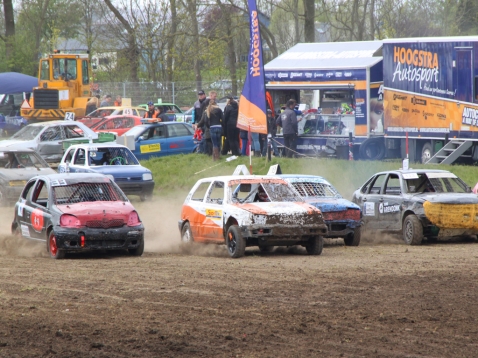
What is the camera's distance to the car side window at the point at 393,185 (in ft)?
51.6

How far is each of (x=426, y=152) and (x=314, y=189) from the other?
29.6 feet

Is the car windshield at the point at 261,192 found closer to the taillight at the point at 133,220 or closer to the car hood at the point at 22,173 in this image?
the taillight at the point at 133,220

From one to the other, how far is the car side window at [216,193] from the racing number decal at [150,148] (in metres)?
13.3

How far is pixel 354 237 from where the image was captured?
14453mm

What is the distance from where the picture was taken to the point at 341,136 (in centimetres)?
2520

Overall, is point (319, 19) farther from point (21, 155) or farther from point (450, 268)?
A: point (450, 268)

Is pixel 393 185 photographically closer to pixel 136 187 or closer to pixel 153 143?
pixel 136 187

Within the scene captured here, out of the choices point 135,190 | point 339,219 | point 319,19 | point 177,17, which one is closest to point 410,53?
point 135,190

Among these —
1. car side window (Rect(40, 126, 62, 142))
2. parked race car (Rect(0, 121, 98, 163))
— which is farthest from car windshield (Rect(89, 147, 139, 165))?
car side window (Rect(40, 126, 62, 142))

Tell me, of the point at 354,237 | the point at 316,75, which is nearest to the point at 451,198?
the point at 354,237

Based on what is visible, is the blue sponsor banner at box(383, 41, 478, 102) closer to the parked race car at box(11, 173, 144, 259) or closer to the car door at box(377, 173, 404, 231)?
the car door at box(377, 173, 404, 231)

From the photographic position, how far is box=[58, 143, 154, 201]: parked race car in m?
21.5

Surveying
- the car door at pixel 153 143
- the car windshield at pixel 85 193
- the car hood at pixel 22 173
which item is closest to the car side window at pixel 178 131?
the car door at pixel 153 143

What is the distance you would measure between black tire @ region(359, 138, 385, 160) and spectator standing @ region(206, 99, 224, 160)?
4.10 metres
